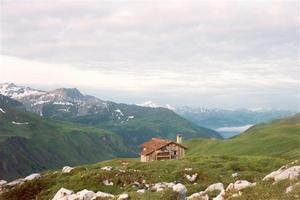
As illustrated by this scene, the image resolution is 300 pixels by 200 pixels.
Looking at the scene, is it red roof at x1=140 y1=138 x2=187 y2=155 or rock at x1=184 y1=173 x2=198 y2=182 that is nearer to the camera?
rock at x1=184 y1=173 x2=198 y2=182

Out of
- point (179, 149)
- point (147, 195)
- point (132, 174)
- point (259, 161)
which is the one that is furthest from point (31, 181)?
point (179, 149)

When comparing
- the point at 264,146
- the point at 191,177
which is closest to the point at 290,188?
the point at 191,177

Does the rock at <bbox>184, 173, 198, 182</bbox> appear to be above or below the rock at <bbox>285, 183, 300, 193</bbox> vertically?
below

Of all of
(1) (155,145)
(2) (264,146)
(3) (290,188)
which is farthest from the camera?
(2) (264,146)

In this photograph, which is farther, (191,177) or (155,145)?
(155,145)

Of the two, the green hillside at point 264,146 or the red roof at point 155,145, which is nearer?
the red roof at point 155,145

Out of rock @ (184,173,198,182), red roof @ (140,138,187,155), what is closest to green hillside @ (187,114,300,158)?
red roof @ (140,138,187,155)

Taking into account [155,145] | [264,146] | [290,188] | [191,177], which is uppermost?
[290,188]

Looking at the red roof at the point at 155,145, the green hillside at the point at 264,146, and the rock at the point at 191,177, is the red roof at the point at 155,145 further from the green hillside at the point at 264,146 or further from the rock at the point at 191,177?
the rock at the point at 191,177

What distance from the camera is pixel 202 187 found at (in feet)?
148

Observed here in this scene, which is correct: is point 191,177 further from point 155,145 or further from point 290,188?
point 155,145

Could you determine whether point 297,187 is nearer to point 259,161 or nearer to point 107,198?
point 107,198

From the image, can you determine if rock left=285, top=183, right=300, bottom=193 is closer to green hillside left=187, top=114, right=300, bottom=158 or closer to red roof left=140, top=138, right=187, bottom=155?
green hillside left=187, top=114, right=300, bottom=158

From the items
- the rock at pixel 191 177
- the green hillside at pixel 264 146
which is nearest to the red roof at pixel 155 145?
the green hillside at pixel 264 146
